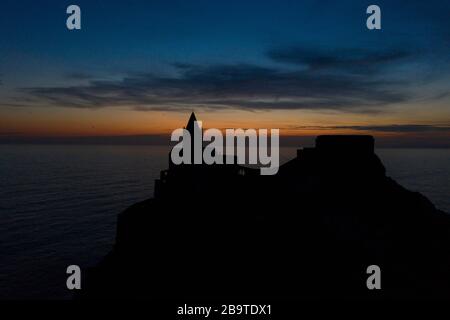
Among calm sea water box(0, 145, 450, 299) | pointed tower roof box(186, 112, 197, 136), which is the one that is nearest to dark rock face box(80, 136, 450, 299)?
pointed tower roof box(186, 112, 197, 136)

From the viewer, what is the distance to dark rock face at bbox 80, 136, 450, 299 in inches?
576

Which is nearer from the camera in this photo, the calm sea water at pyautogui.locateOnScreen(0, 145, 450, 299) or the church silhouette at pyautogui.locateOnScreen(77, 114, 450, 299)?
the church silhouette at pyautogui.locateOnScreen(77, 114, 450, 299)

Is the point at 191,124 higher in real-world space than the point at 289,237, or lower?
higher

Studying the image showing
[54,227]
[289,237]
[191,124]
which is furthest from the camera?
[54,227]

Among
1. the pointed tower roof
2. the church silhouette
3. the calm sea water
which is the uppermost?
the pointed tower roof

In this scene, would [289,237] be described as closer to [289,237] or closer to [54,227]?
[289,237]

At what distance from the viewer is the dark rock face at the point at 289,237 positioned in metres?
14.6

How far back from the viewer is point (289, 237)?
17.6 metres

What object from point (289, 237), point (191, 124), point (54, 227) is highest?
point (191, 124)

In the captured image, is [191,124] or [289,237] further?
[191,124]

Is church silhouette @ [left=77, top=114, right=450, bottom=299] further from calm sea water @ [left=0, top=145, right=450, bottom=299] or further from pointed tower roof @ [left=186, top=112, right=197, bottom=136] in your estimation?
calm sea water @ [left=0, top=145, right=450, bottom=299]

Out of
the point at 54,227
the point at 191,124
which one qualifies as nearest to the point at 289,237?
the point at 191,124

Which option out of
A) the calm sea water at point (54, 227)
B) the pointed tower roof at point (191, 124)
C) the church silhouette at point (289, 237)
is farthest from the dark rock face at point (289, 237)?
the calm sea water at point (54, 227)
